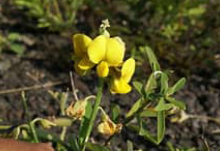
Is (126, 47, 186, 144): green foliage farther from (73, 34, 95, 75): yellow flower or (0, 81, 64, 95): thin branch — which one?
(0, 81, 64, 95): thin branch

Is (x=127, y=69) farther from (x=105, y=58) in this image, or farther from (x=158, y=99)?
(x=158, y=99)

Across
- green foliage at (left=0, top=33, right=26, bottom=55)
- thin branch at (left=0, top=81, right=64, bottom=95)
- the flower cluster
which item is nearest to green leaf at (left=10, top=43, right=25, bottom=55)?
green foliage at (left=0, top=33, right=26, bottom=55)

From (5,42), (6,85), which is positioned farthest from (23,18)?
(6,85)

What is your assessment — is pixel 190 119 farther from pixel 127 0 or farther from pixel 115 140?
pixel 127 0

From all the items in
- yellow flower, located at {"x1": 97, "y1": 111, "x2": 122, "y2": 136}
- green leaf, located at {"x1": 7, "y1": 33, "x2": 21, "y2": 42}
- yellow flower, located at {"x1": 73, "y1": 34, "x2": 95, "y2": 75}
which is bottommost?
yellow flower, located at {"x1": 97, "y1": 111, "x2": 122, "y2": 136}

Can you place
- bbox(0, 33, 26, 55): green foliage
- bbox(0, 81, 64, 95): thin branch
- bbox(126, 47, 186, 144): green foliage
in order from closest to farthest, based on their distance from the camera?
bbox(126, 47, 186, 144): green foliage
bbox(0, 81, 64, 95): thin branch
bbox(0, 33, 26, 55): green foliage

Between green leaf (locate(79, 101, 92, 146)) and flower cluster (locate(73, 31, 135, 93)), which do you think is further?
green leaf (locate(79, 101, 92, 146))
